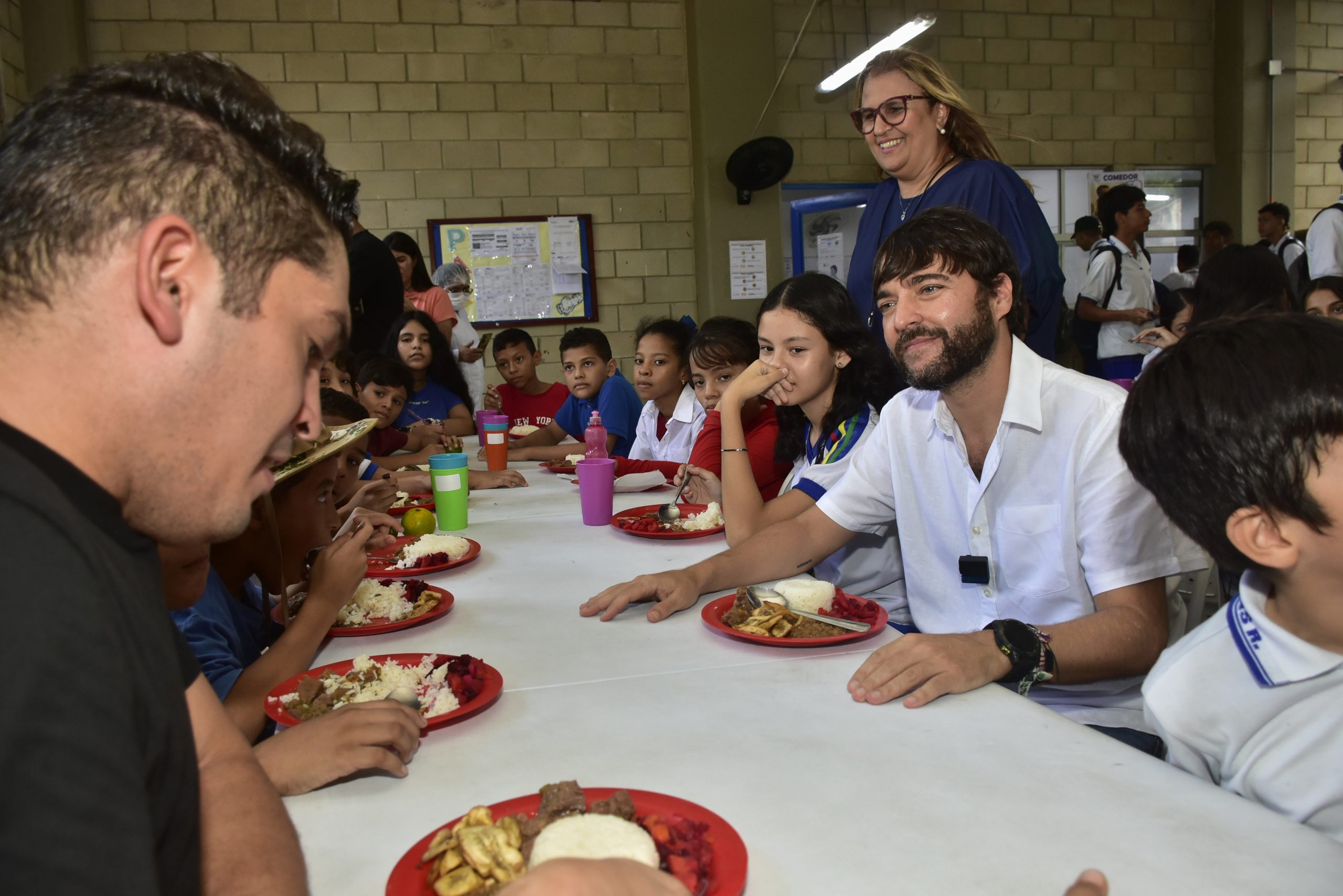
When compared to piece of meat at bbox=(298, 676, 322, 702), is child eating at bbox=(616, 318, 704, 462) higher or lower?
higher

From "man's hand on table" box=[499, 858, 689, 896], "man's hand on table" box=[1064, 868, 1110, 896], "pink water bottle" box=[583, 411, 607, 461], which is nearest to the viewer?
"man's hand on table" box=[499, 858, 689, 896]

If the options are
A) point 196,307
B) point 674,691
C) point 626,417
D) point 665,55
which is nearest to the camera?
point 196,307

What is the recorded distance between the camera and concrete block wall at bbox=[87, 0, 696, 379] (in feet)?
19.3

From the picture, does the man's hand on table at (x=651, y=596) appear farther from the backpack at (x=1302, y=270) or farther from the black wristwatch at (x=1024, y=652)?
the backpack at (x=1302, y=270)

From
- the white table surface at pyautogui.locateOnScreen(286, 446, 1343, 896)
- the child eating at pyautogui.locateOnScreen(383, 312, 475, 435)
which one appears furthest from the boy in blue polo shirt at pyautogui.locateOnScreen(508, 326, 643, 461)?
the white table surface at pyautogui.locateOnScreen(286, 446, 1343, 896)

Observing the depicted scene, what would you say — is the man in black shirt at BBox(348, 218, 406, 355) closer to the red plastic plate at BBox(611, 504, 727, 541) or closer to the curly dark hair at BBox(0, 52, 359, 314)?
the red plastic plate at BBox(611, 504, 727, 541)

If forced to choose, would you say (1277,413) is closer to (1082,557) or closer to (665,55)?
(1082,557)

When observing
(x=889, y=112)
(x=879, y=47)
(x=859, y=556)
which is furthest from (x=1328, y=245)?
(x=859, y=556)

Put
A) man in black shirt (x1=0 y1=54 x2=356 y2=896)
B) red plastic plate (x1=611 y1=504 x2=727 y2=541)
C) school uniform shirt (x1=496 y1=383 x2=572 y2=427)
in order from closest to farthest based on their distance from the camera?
1. man in black shirt (x1=0 y1=54 x2=356 y2=896)
2. red plastic plate (x1=611 y1=504 x2=727 y2=541)
3. school uniform shirt (x1=496 y1=383 x2=572 y2=427)

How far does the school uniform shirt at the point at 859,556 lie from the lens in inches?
81.2

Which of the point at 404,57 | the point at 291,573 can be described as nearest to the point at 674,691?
the point at 291,573

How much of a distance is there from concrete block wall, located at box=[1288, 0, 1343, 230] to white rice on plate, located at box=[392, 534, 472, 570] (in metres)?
7.99

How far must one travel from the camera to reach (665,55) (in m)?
6.48

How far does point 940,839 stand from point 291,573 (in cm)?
129
